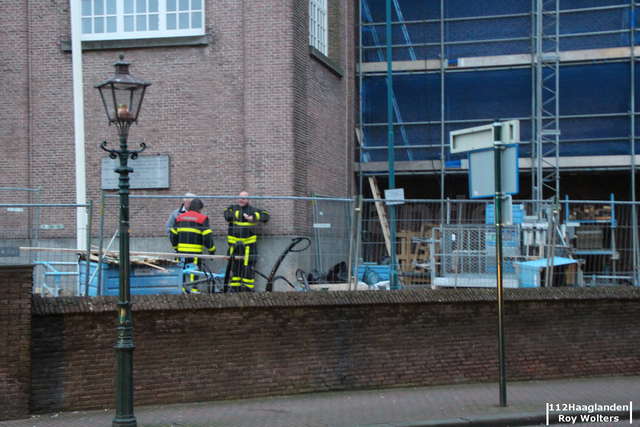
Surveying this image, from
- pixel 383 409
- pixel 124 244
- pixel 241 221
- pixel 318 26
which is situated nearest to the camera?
pixel 124 244

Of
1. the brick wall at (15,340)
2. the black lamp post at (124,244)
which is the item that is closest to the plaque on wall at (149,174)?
the brick wall at (15,340)

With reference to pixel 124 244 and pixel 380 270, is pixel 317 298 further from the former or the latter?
pixel 124 244

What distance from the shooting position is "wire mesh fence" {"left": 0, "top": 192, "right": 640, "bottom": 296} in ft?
31.2

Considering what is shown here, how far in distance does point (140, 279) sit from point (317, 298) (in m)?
2.27

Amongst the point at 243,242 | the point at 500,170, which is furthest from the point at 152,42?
the point at 500,170

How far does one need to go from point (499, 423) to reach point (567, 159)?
1497cm

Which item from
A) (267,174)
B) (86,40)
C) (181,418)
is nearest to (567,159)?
(267,174)

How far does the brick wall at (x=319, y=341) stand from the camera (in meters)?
8.51

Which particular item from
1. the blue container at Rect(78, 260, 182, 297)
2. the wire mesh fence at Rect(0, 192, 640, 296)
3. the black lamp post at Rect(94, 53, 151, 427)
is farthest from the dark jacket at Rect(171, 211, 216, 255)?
the black lamp post at Rect(94, 53, 151, 427)

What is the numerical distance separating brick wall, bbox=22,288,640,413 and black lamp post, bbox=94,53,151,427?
125 cm

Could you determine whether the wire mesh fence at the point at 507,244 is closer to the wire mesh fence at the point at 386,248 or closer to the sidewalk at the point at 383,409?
the wire mesh fence at the point at 386,248

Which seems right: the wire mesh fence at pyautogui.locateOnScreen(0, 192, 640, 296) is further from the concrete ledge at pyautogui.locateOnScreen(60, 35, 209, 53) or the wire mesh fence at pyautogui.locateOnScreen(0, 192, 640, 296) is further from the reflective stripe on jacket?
the concrete ledge at pyautogui.locateOnScreen(60, 35, 209, 53)

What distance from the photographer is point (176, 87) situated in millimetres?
17438

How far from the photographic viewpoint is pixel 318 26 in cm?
2003
